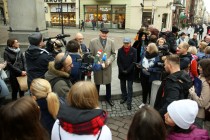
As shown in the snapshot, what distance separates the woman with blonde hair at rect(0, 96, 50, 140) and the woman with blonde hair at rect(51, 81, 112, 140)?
0.24 metres

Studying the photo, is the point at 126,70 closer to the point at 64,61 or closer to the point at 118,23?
the point at 64,61

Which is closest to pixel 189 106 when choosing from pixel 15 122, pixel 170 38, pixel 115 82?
pixel 15 122

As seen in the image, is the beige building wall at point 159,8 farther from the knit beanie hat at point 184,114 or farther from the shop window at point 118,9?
the knit beanie hat at point 184,114

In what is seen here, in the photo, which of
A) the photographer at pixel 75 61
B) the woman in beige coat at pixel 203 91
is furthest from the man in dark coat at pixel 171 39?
the photographer at pixel 75 61

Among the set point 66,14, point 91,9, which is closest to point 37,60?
point 91,9

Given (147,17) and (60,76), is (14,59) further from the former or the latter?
(147,17)

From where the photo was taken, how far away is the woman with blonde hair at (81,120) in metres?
1.77

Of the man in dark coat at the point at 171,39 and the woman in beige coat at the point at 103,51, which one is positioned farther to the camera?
the man in dark coat at the point at 171,39

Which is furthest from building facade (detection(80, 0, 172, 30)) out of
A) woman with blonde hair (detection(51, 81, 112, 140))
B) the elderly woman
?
woman with blonde hair (detection(51, 81, 112, 140))

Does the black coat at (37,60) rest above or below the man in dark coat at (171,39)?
below

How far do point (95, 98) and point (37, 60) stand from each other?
82.5 inches

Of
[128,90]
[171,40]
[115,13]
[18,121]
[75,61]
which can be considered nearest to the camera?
[18,121]

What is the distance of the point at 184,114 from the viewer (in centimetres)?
194

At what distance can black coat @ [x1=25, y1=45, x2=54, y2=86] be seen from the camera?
12.2 ft
